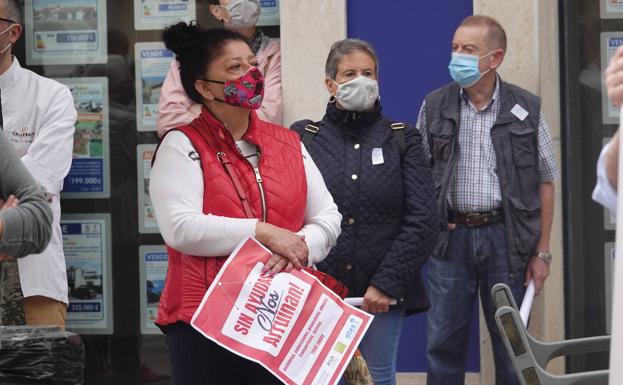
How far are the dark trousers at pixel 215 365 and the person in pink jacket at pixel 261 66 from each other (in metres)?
2.84

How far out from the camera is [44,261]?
690cm

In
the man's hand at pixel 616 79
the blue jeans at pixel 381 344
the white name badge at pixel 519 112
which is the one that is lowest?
the blue jeans at pixel 381 344

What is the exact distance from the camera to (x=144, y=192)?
8.41m

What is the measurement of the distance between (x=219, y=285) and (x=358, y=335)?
53 cm

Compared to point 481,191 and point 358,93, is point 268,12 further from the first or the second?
point 358,93

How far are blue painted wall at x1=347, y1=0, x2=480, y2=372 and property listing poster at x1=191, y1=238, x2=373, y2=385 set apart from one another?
319 centimetres

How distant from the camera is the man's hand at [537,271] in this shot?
7.11 m

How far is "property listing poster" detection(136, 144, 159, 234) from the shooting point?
838 centimetres

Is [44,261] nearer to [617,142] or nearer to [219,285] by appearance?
[219,285]

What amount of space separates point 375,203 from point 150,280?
8.71 feet

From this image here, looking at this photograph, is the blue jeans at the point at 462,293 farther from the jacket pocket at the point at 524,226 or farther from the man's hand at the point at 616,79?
the man's hand at the point at 616,79

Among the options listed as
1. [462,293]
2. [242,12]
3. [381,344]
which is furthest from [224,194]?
[242,12]

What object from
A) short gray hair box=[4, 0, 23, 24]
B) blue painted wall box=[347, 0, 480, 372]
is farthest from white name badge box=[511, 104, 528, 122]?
short gray hair box=[4, 0, 23, 24]

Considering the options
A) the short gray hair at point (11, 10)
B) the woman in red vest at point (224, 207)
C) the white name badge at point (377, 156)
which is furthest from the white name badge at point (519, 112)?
the short gray hair at point (11, 10)
